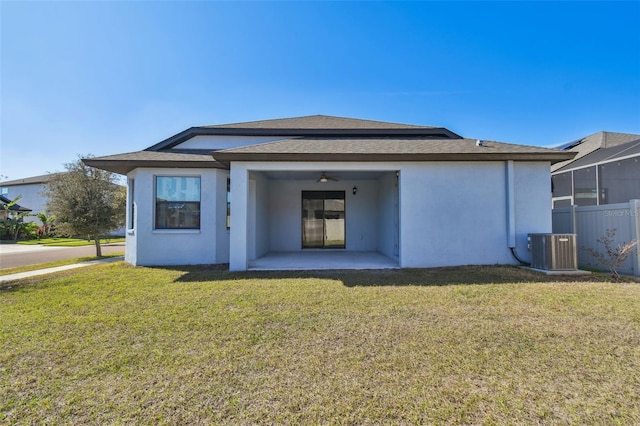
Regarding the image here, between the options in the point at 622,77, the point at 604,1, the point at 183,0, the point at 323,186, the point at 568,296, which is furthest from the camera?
the point at 622,77

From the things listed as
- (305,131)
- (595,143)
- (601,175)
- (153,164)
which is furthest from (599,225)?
(153,164)

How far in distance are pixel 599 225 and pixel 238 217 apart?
1034 cm

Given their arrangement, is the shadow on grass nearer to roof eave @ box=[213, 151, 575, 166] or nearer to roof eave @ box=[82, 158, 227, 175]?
roof eave @ box=[213, 151, 575, 166]

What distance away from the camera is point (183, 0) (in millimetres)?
9391

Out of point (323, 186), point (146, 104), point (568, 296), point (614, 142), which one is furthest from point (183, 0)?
point (614, 142)

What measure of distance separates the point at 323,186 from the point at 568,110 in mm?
17566

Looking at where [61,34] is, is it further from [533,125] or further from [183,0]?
[533,125]

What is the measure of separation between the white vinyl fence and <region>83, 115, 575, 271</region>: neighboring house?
112 centimetres

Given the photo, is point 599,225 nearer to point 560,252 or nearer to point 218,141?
point 560,252

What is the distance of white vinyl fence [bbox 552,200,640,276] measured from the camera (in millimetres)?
7113

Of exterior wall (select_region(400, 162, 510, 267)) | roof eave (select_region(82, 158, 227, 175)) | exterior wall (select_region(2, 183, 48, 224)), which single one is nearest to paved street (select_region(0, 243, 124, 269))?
roof eave (select_region(82, 158, 227, 175))

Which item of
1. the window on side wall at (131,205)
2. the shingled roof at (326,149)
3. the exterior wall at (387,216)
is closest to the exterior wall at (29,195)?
the window on side wall at (131,205)

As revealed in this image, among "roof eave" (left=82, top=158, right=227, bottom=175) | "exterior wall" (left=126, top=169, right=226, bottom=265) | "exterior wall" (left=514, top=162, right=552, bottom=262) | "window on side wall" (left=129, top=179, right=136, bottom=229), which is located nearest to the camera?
"exterior wall" (left=514, top=162, right=552, bottom=262)

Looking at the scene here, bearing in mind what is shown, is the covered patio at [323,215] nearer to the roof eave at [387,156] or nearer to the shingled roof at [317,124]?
the shingled roof at [317,124]
